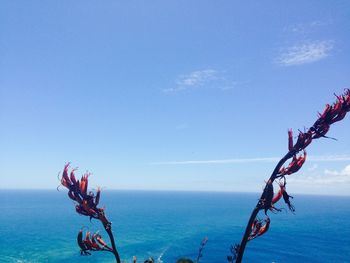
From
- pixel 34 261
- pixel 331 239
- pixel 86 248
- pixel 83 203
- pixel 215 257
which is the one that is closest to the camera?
pixel 83 203

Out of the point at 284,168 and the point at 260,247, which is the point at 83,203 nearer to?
the point at 284,168

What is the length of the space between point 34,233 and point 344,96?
497 ft

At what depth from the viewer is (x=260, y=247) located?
112688 millimetres

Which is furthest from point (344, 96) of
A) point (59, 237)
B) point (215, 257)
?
point (59, 237)

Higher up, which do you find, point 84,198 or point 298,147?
point 298,147

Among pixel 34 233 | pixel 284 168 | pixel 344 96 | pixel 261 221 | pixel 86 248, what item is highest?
pixel 344 96

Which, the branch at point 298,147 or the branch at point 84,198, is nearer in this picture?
the branch at point 298,147

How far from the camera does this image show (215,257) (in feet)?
318

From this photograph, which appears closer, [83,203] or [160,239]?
[83,203]

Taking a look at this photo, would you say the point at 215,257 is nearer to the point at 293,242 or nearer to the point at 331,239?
the point at 293,242

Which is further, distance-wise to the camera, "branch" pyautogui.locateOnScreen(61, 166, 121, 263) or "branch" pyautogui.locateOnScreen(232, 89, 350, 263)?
"branch" pyautogui.locateOnScreen(61, 166, 121, 263)

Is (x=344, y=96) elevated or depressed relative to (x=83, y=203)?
elevated

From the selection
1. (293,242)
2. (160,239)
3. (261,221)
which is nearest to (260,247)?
(293,242)

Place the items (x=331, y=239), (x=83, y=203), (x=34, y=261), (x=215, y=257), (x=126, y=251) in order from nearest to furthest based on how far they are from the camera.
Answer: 1. (x=83, y=203)
2. (x=34, y=261)
3. (x=215, y=257)
4. (x=126, y=251)
5. (x=331, y=239)
